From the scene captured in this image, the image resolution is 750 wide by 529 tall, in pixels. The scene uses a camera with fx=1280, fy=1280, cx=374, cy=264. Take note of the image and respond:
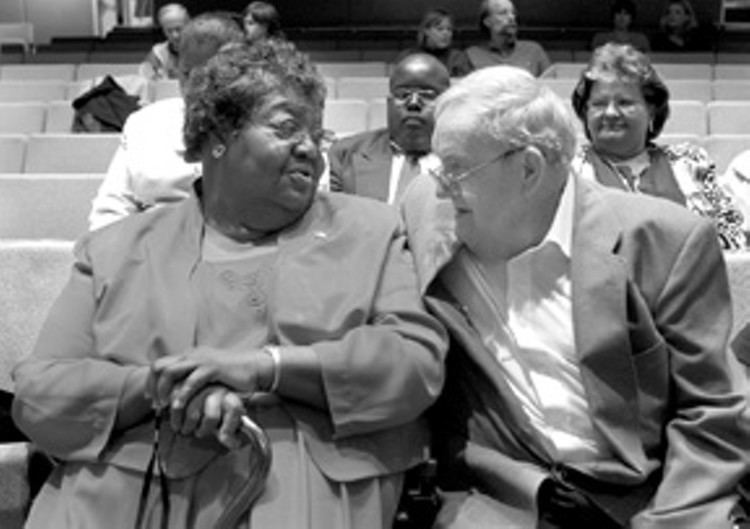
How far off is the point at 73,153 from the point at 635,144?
2.01m

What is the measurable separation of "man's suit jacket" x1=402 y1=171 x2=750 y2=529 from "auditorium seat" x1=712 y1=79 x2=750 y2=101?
3805 millimetres

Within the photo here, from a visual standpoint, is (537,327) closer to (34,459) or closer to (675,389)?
(675,389)

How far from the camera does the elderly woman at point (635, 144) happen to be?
2674 millimetres

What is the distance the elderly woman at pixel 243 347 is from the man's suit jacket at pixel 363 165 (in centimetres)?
100

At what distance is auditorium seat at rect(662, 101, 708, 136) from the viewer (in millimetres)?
4488

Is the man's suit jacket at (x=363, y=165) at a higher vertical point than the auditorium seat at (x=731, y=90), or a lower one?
higher

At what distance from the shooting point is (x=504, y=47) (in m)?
5.57

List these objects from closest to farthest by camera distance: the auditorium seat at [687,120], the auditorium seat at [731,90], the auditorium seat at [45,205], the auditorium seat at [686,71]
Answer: the auditorium seat at [45,205] → the auditorium seat at [687,120] → the auditorium seat at [731,90] → the auditorium seat at [686,71]

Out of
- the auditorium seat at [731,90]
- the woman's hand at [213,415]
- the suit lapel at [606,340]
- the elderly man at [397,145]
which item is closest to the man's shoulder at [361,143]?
the elderly man at [397,145]

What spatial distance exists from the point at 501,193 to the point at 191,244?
0.44 meters

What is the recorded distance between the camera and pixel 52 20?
32.8ft

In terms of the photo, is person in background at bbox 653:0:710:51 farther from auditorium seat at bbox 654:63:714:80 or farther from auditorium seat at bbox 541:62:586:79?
auditorium seat at bbox 541:62:586:79

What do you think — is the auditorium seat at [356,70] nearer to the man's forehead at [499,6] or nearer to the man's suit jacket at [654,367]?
the man's forehead at [499,6]

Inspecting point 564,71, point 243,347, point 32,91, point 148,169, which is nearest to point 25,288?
point 148,169
